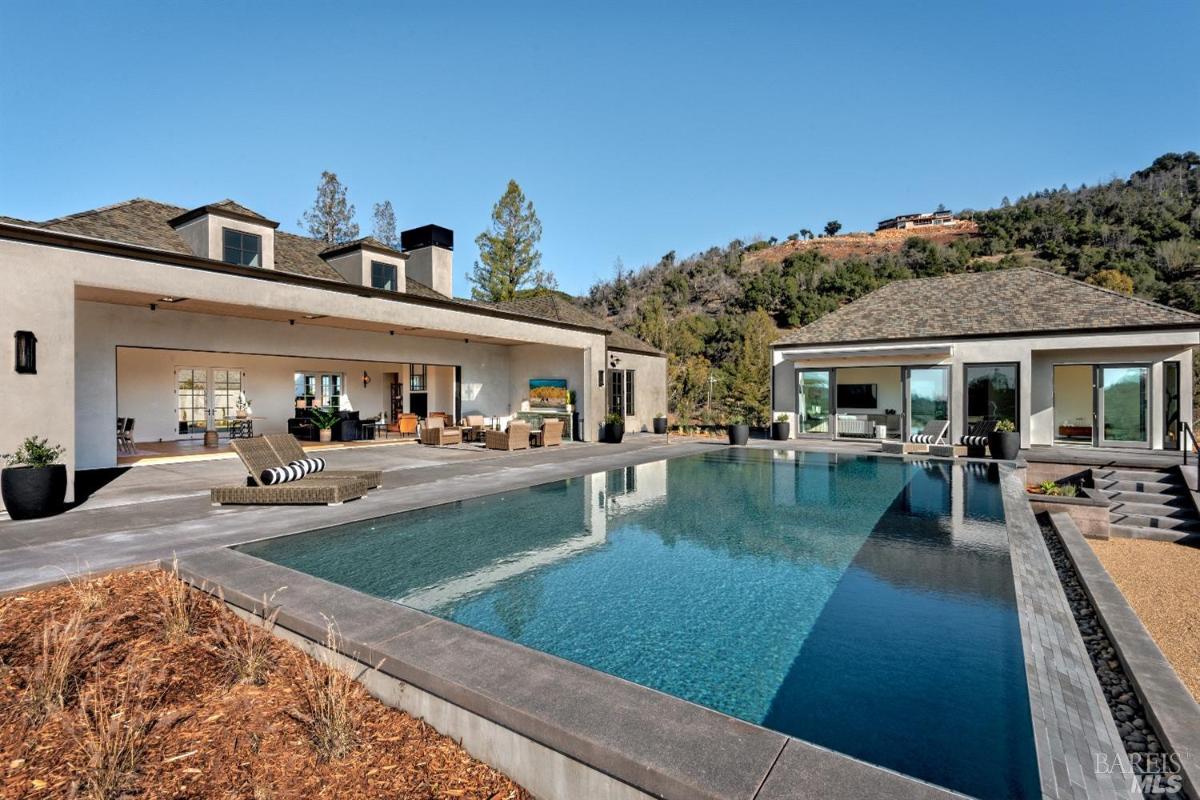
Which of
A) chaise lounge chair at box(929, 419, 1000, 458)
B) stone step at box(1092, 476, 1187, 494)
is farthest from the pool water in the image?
chaise lounge chair at box(929, 419, 1000, 458)

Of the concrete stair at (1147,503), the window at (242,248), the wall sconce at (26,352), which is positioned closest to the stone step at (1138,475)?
the concrete stair at (1147,503)

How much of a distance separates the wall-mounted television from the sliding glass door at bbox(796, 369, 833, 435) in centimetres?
50

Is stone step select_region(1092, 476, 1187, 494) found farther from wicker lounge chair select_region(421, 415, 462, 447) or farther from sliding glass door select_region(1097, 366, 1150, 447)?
wicker lounge chair select_region(421, 415, 462, 447)

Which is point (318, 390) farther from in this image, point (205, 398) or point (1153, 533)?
point (1153, 533)

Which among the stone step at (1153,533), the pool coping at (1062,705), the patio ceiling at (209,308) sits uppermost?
the patio ceiling at (209,308)

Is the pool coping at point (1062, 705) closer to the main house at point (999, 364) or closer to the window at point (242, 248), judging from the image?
the main house at point (999, 364)

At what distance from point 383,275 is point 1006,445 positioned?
1698 centimetres

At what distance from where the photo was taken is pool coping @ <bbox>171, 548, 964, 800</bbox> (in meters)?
2.19

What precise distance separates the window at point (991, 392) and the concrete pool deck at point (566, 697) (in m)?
12.6

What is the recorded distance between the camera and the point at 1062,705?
330 cm

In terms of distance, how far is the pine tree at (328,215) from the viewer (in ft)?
121

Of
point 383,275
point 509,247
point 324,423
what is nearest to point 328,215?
point 509,247

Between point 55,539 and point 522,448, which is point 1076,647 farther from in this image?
point 522,448

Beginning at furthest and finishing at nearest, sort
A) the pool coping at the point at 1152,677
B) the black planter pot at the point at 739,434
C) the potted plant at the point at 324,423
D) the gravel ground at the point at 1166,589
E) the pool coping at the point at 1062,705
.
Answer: the potted plant at the point at 324,423
the black planter pot at the point at 739,434
the gravel ground at the point at 1166,589
the pool coping at the point at 1152,677
the pool coping at the point at 1062,705
